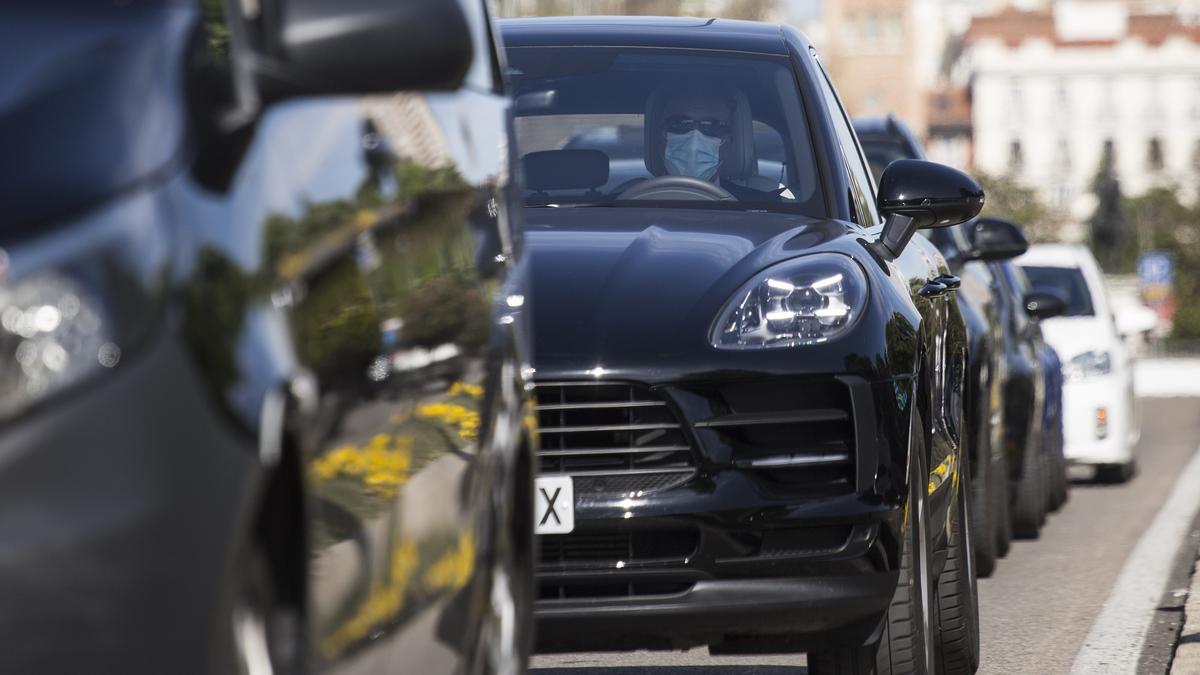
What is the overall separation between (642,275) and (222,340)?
127 inches

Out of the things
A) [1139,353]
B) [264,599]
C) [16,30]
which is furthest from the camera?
[1139,353]

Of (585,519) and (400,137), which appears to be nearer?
(400,137)

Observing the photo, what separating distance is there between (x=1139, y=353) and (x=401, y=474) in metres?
77.7

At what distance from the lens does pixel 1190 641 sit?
25.4ft

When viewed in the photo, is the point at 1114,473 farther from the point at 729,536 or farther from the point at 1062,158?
the point at 1062,158

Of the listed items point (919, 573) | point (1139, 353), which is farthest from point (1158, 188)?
point (919, 573)

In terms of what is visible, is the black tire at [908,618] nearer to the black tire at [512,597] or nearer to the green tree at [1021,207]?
the black tire at [512,597]

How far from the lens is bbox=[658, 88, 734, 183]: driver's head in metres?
6.44

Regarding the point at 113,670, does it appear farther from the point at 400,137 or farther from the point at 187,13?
the point at 400,137

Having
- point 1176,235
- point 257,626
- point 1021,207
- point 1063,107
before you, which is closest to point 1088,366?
point 257,626

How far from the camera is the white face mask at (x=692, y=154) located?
253 inches

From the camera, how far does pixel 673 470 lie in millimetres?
5277

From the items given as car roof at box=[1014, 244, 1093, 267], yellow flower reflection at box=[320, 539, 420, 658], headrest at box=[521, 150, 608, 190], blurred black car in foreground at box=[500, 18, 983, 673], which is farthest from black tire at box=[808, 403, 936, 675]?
car roof at box=[1014, 244, 1093, 267]

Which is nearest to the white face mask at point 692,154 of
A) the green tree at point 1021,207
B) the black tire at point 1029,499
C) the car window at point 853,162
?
the car window at point 853,162
